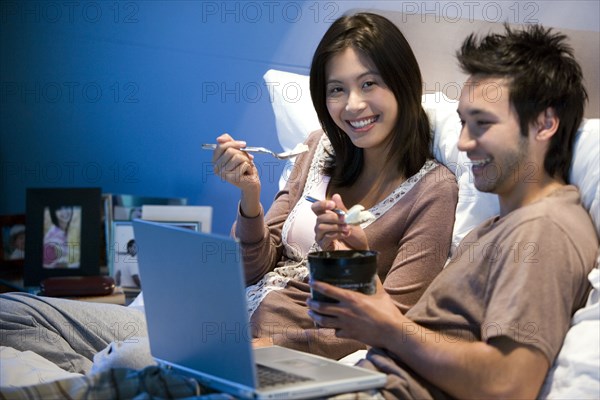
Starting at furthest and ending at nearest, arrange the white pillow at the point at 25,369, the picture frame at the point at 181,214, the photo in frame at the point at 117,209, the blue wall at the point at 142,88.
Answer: the photo in frame at the point at 117,209 → the blue wall at the point at 142,88 → the picture frame at the point at 181,214 → the white pillow at the point at 25,369

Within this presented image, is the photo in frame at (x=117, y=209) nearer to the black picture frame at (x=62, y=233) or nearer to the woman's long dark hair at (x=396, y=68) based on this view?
the black picture frame at (x=62, y=233)

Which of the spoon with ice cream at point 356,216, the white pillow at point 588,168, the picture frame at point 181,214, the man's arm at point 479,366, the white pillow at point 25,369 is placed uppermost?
the white pillow at point 588,168

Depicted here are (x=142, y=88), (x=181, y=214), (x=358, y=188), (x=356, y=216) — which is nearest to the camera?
(x=356, y=216)

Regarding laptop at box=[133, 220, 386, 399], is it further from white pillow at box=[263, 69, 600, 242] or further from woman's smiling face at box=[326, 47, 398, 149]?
woman's smiling face at box=[326, 47, 398, 149]

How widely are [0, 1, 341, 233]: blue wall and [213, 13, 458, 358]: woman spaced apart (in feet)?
2.69

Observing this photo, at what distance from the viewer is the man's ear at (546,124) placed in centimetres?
147

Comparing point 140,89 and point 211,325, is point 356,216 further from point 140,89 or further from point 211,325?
point 140,89

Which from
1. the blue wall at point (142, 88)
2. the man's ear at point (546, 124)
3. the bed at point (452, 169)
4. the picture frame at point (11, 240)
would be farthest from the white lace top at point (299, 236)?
the picture frame at point (11, 240)

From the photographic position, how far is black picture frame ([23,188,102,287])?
3027mm

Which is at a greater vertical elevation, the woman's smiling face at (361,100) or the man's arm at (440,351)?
the woman's smiling face at (361,100)

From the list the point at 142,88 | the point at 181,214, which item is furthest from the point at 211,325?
the point at 142,88

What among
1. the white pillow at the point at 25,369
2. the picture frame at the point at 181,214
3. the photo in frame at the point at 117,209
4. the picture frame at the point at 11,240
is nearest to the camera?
the white pillow at the point at 25,369

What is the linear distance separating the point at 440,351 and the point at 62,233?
1986 mm

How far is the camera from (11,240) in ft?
10.9
